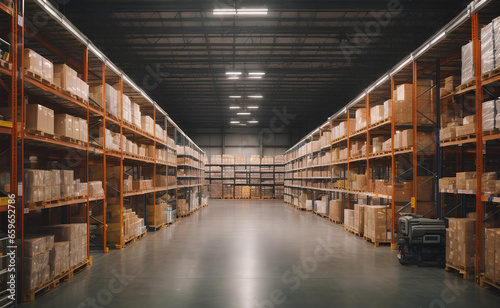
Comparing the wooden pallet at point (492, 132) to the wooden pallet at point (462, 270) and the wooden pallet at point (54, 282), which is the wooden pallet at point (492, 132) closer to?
the wooden pallet at point (462, 270)

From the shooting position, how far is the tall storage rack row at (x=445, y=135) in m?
5.36

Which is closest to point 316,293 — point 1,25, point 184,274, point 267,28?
point 184,274

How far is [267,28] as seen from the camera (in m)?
12.5

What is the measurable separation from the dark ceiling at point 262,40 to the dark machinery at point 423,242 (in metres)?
6.94

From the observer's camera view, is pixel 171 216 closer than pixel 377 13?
No

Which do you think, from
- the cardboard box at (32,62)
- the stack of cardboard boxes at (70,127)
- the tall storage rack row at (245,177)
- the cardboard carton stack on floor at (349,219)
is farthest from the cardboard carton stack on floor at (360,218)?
the tall storage rack row at (245,177)

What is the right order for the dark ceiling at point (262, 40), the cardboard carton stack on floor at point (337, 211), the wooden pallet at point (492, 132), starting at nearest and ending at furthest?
the wooden pallet at point (492, 132) < the dark ceiling at point (262, 40) < the cardboard carton stack on floor at point (337, 211)

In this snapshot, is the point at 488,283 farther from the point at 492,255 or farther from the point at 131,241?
the point at 131,241

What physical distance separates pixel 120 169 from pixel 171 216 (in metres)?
5.17

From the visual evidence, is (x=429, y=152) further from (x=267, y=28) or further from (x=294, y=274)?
(x=267, y=28)

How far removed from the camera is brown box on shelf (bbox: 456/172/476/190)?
19.2 feet

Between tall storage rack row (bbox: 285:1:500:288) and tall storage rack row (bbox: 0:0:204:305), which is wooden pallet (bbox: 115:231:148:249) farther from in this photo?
tall storage rack row (bbox: 285:1:500:288)

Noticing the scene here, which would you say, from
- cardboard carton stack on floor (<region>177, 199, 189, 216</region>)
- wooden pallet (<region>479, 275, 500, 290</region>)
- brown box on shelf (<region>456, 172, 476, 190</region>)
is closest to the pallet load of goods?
wooden pallet (<region>479, 275, 500, 290</region>)

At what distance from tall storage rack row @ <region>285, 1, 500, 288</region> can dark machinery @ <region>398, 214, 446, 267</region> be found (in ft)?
1.46
